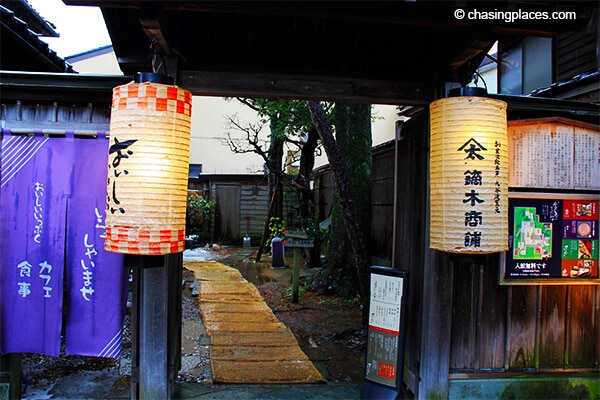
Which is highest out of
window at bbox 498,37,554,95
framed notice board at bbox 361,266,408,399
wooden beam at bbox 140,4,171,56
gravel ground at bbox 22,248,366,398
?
window at bbox 498,37,554,95

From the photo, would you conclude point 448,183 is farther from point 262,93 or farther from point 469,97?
point 262,93

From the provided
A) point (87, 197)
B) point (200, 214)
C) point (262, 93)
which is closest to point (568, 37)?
point (262, 93)

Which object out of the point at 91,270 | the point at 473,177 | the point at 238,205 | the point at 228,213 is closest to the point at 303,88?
the point at 473,177

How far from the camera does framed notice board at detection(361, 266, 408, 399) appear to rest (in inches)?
208

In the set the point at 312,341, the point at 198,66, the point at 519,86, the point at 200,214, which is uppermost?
the point at 519,86

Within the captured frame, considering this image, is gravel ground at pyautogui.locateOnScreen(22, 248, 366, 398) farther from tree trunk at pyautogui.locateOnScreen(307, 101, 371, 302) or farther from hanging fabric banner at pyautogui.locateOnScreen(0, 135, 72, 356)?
hanging fabric banner at pyautogui.locateOnScreen(0, 135, 72, 356)

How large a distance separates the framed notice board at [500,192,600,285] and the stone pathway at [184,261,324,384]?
3.23m

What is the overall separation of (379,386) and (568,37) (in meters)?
8.96

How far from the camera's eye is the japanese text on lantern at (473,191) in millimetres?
4242

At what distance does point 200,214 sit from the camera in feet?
71.8

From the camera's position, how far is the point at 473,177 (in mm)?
4262

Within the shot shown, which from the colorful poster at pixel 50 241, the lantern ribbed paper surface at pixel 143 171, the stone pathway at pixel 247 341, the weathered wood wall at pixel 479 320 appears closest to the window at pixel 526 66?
the weathered wood wall at pixel 479 320

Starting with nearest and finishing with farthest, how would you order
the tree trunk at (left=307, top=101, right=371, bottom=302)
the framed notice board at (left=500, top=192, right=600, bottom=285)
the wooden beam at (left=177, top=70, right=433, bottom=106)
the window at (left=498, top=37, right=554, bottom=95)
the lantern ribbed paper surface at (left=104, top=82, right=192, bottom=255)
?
the lantern ribbed paper surface at (left=104, top=82, right=192, bottom=255), the wooden beam at (left=177, top=70, right=433, bottom=106), the framed notice board at (left=500, top=192, right=600, bottom=285), the tree trunk at (left=307, top=101, right=371, bottom=302), the window at (left=498, top=37, right=554, bottom=95)

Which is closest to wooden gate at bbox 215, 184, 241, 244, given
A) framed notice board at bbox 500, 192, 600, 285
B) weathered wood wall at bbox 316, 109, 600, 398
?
weathered wood wall at bbox 316, 109, 600, 398
